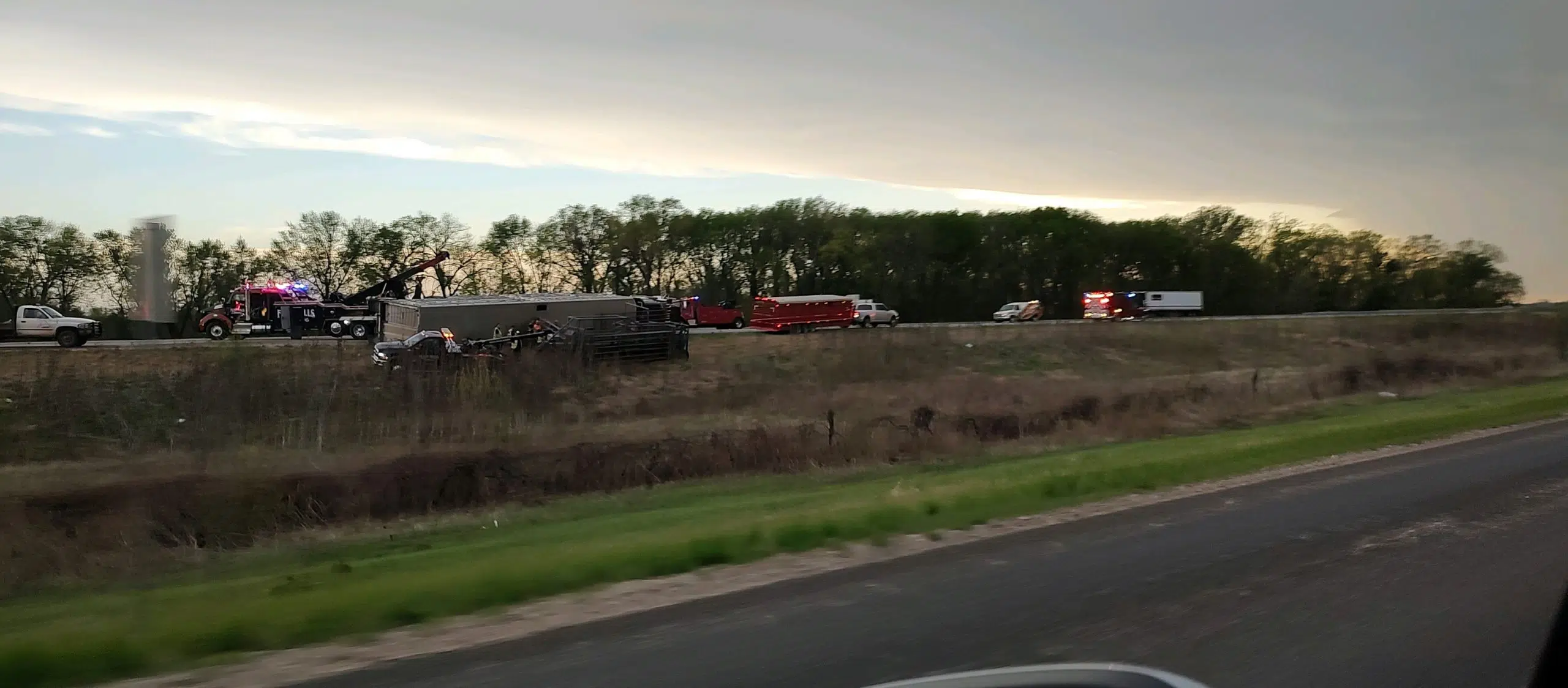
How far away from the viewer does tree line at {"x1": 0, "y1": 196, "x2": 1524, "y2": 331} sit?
7669 cm

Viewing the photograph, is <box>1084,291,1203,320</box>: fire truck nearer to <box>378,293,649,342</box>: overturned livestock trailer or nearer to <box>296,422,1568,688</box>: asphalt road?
<box>378,293,649,342</box>: overturned livestock trailer

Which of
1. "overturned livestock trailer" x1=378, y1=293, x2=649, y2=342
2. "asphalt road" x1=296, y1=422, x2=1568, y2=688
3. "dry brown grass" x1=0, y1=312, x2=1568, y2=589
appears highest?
"overturned livestock trailer" x1=378, y1=293, x2=649, y2=342

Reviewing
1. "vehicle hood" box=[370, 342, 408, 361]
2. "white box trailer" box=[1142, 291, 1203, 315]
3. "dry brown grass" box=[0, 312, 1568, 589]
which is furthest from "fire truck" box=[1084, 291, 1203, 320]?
"vehicle hood" box=[370, 342, 408, 361]

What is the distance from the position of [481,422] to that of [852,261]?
67.3 metres

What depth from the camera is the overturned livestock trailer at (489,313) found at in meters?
40.3

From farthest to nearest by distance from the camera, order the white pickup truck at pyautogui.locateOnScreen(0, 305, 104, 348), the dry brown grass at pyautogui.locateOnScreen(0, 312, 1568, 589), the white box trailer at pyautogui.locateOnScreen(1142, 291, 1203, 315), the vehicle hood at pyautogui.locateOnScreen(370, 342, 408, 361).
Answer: the white box trailer at pyautogui.locateOnScreen(1142, 291, 1203, 315) → the white pickup truck at pyautogui.locateOnScreen(0, 305, 104, 348) → the vehicle hood at pyautogui.locateOnScreen(370, 342, 408, 361) → the dry brown grass at pyautogui.locateOnScreen(0, 312, 1568, 589)

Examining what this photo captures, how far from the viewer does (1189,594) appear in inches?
333

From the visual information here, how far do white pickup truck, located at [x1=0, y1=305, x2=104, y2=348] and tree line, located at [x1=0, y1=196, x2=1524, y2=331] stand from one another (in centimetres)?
1962

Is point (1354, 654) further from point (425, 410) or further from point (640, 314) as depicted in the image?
point (640, 314)

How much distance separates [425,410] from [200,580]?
729 inches

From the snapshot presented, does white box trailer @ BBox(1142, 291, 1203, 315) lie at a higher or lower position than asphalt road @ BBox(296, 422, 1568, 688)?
higher

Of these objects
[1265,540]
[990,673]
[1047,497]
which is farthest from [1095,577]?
[990,673]

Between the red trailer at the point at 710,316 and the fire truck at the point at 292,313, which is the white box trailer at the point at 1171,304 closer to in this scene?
the red trailer at the point at 710,316

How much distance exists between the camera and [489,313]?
41.7 m
